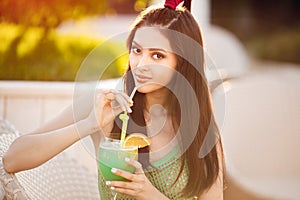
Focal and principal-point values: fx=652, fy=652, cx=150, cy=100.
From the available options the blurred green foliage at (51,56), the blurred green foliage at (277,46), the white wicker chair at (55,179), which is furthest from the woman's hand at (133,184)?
the blurred green foliage at (277,46)

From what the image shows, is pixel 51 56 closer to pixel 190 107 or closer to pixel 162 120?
pixel 162 120

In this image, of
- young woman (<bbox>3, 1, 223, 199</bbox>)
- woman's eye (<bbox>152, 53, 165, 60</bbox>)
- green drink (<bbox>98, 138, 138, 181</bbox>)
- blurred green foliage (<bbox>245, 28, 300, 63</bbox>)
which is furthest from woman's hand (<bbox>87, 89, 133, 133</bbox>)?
blurred green foliage (<bbox>245, 28, 300, 63</bbox>)

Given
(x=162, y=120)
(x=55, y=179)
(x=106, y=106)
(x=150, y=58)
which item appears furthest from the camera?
(x=55, y=179)

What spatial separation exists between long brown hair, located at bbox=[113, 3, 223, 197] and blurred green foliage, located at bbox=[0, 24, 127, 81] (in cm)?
137

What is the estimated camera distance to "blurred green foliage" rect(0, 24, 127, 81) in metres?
4.03

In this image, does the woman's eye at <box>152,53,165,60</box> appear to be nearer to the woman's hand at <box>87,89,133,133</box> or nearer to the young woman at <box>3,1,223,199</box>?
the young woman at <box>3,1,223,199</box>

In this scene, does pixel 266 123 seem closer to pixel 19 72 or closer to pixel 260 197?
pixel 260 197

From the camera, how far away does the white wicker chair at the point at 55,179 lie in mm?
2537

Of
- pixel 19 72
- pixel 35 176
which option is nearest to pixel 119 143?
pixel 35 176

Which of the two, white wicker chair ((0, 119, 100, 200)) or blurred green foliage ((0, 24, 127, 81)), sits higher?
blurred green foliage ((0, 24, 127, 81))

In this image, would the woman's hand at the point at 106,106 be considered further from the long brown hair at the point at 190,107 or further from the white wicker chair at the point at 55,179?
the white wicker chair at the point at 55,179

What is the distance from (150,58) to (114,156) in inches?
15.9

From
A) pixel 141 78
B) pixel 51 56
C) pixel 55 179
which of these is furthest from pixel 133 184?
pixel 51 56

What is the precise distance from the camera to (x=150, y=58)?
7.18 ft
